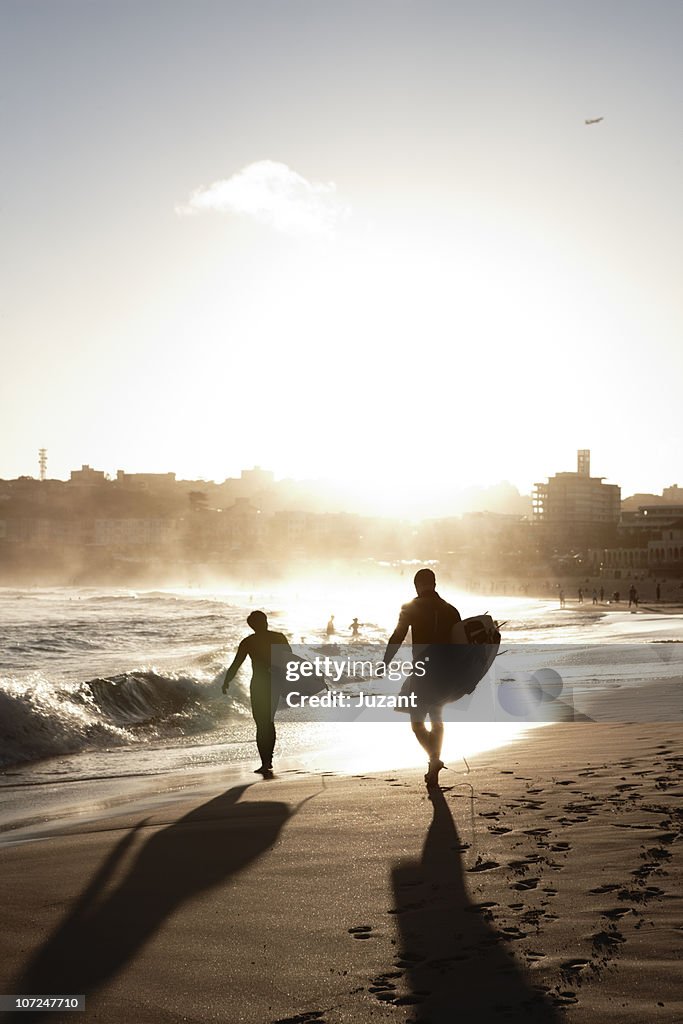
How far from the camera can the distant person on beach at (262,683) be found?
9625mm

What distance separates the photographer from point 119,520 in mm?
188375

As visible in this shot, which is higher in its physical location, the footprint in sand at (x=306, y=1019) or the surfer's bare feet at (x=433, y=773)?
the footprint in sand at (x=306, y=1019)

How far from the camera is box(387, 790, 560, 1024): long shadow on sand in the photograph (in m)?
3.42

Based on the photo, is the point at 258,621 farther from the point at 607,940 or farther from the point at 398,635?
the point at 607,940

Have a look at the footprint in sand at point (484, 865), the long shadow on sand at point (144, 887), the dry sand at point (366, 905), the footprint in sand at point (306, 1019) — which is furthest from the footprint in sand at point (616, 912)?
the long shadow on sand at point (144, 887)

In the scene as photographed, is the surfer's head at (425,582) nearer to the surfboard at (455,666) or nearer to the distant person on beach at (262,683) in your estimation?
the surfboard at (455,666)

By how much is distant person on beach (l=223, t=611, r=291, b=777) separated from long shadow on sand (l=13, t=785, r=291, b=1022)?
1.83 meters

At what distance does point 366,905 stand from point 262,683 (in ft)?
17.2

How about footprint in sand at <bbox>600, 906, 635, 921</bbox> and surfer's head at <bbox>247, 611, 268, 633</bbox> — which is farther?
surfer's head at <bbox>247, 611, 268, 633</bbox>

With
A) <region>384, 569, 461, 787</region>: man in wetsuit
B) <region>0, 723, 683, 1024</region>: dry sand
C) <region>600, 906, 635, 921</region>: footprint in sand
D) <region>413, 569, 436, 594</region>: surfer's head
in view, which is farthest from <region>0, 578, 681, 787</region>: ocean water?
<region>600, 906, 635, 921</region>: footprint in sand

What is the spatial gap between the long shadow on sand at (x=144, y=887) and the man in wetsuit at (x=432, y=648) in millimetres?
1257

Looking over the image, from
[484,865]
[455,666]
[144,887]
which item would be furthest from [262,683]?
[484,865]

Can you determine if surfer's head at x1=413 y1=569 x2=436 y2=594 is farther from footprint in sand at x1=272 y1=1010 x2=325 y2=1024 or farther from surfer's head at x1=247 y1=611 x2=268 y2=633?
footprint in sand at x1=272 y1=1010 x2=325 y2=1024

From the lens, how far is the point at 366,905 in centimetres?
465
